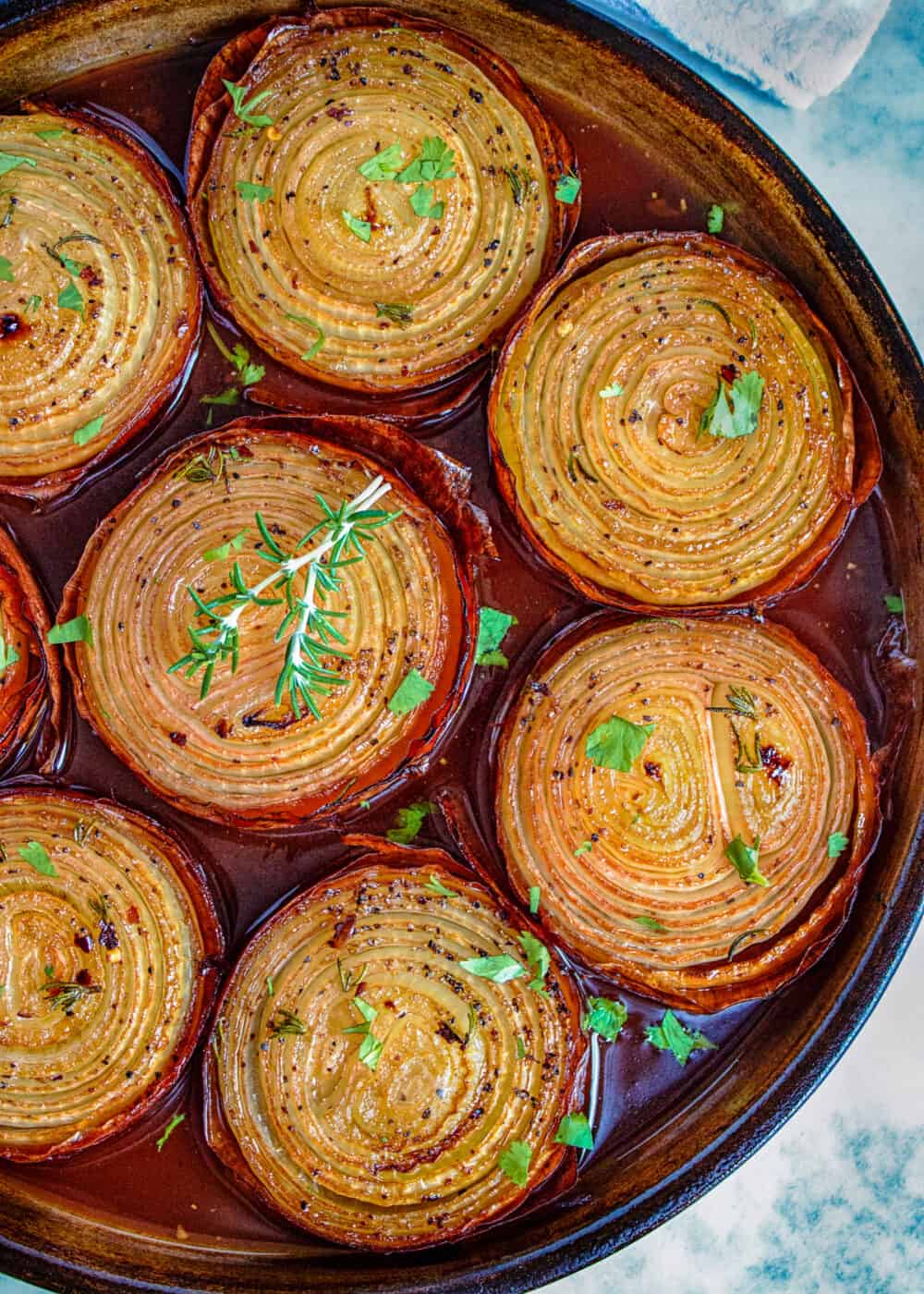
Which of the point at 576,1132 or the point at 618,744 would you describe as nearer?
the point at 618,744

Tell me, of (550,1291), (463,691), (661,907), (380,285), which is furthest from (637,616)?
(550,1291)

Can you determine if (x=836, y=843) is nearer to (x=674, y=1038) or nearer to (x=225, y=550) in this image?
(x=674, y=1038)

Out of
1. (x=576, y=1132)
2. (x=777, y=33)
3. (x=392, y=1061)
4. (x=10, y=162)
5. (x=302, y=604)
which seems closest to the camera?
(x=302, y=604)

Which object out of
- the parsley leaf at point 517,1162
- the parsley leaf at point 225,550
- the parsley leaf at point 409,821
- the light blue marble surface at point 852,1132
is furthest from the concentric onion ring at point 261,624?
the light blue marble surface at point 852,1132

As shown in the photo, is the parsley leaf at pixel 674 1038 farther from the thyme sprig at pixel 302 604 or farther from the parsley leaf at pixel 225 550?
the parsley leaf at pixel 225 550

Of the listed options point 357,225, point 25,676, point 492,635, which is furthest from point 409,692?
point 357,225

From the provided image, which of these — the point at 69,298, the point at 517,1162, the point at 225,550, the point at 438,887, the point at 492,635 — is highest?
the point at 69,298

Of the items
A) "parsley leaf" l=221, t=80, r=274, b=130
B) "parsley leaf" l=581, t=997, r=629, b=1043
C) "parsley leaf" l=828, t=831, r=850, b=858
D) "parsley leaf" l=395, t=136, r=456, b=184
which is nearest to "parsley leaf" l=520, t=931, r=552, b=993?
"parsley leaf" l=581, t=997, r=629, b=1043
